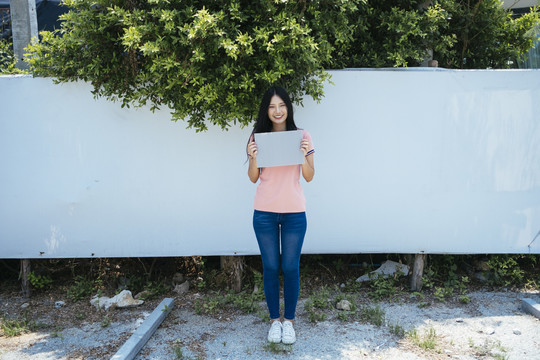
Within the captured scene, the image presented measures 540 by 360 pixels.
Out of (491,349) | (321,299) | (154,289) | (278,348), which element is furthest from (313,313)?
(154,289)

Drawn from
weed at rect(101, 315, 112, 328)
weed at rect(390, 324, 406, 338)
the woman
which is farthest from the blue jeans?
weed at rect(101, 315, 112, 328)

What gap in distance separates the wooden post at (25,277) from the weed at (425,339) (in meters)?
3.59

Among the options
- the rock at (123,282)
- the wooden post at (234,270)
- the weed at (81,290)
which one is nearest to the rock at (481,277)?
the wooden post at (234,270)

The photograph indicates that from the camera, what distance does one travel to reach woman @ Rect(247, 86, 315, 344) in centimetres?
313

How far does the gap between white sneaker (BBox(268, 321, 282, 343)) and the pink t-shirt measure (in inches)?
36.1

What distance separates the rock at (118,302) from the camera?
3.97 m

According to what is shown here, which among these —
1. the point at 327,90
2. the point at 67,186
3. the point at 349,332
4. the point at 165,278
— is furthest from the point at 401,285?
the point at 67,186

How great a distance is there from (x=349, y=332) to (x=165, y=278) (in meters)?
2.02

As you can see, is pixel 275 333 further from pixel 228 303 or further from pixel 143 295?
pixel 143 295

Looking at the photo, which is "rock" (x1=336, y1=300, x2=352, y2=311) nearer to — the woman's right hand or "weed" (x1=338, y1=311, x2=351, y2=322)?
"weed" (x1=338, y1=311, x2=351, y2=322)

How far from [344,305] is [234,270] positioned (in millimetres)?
1106

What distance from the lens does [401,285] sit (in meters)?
4.35

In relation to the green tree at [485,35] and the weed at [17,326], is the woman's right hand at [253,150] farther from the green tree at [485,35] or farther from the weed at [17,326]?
the green tree at [485,35]

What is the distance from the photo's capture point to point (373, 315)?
3.71 m
